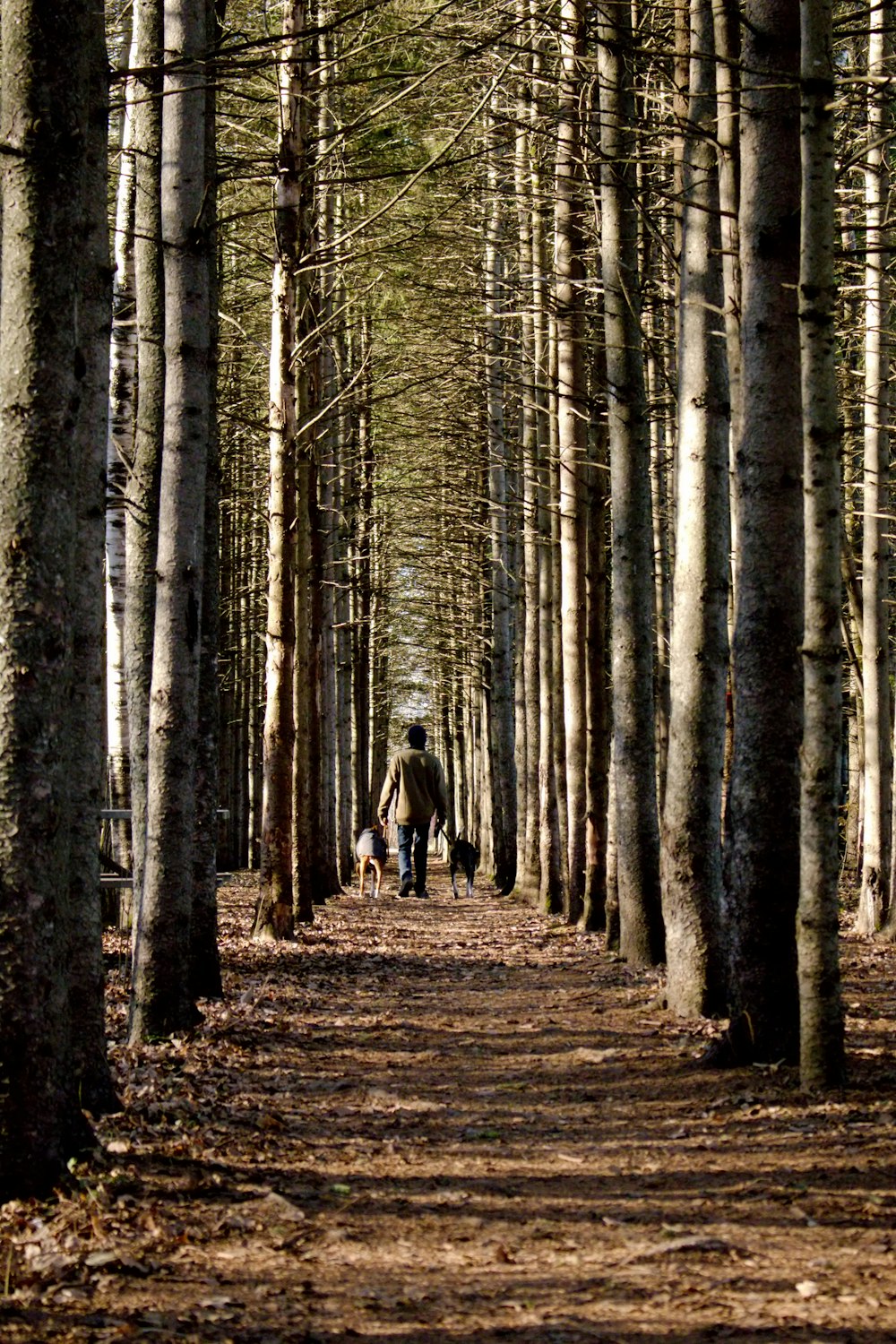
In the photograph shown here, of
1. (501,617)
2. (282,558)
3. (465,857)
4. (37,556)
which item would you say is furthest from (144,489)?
(465,857)

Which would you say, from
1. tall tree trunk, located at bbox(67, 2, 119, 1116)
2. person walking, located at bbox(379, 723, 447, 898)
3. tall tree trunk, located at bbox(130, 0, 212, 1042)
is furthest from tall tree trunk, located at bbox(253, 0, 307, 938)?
tall tree trunk, located at bbox(67, 2, 119, 1116)

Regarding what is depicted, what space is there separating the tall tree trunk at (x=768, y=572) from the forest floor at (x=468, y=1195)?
550 mm

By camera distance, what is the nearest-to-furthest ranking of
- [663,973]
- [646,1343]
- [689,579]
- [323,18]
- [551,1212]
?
[646,1343]
[551,1212]
[689,579]
[663,973]
[323,18]

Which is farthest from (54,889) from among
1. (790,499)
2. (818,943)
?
(790,499)

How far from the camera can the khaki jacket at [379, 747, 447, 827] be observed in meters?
19.5

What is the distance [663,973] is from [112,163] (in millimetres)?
10526

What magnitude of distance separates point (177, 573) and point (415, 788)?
466 inches

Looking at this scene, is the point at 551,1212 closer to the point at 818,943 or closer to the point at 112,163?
the point at 818,943

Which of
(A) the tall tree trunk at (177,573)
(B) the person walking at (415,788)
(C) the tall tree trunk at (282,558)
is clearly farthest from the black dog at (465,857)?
(A) the tall tree trunk at (177,573)

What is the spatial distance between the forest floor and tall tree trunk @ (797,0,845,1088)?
52 centimetres

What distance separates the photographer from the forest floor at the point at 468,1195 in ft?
13.1

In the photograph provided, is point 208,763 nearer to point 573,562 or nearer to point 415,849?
point 573,562

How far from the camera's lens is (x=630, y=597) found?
11.2 m

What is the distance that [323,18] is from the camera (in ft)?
50.1
